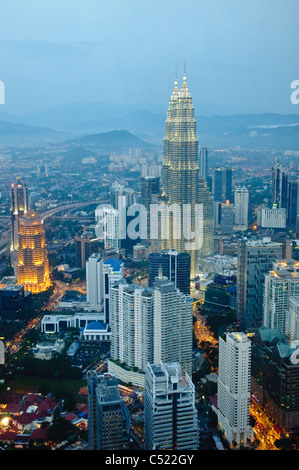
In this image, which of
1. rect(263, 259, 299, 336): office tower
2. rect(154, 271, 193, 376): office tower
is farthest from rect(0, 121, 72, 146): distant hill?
rect(263, 259, 299, 336): office tower

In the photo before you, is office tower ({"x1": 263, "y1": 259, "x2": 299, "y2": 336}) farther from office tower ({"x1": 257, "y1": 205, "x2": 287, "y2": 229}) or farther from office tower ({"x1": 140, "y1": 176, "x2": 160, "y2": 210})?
office tower ({"x1": 257, "y1": 205, "x2": 287, "y2": 229})

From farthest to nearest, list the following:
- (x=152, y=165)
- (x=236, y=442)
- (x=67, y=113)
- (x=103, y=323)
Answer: (x=152, y=165)
(x=67, y=113)
(x=103, y=323)
(x=236, y=442)

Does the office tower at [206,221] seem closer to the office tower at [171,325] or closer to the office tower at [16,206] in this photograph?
the office tower at [16,206]

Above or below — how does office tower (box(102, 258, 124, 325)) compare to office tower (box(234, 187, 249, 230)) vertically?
below

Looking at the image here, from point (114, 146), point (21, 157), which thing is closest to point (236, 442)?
point (21, 157)

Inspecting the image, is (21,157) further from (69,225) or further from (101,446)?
(101,446)

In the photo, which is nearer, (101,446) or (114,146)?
(101,446)

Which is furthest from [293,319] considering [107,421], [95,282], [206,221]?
[206,221]
